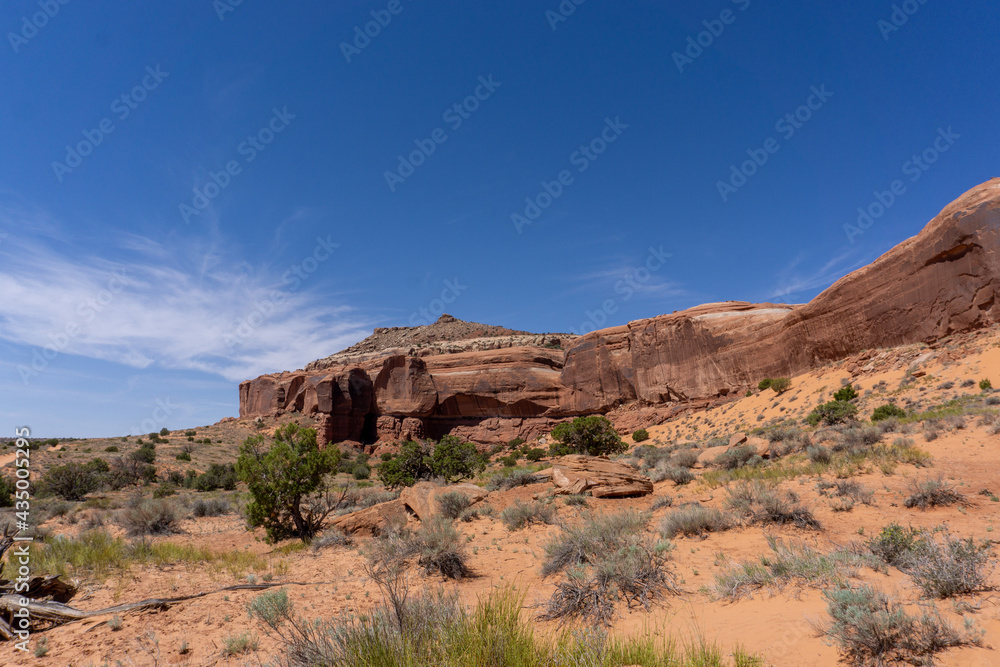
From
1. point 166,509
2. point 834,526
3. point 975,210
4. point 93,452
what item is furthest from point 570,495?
point 93,452

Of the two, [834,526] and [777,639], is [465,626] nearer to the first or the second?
[777,639]

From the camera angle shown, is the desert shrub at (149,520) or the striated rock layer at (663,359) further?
the striated rock layer at (663,359)

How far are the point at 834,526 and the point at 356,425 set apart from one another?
166 feet

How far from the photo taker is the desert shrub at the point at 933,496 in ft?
23.3

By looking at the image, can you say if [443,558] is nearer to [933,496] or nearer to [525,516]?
[525,516]

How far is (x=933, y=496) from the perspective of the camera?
716cm

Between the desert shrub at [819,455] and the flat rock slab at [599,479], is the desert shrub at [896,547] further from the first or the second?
the desert shrub at [819,455]

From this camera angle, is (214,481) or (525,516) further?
(214,481)

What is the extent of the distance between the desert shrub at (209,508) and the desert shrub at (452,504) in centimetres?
1022

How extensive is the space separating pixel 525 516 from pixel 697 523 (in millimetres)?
3754

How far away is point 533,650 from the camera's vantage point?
2873 millimetres

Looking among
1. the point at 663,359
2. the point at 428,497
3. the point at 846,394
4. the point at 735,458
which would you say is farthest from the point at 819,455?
the point at 663,359

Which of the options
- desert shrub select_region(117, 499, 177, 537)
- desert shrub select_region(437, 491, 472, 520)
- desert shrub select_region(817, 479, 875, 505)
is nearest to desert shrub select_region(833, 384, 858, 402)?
desert shrub select_region(817, 479, 875, 505)

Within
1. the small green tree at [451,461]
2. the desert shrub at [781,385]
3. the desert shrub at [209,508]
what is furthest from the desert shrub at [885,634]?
the desert shrub at [781,385]
